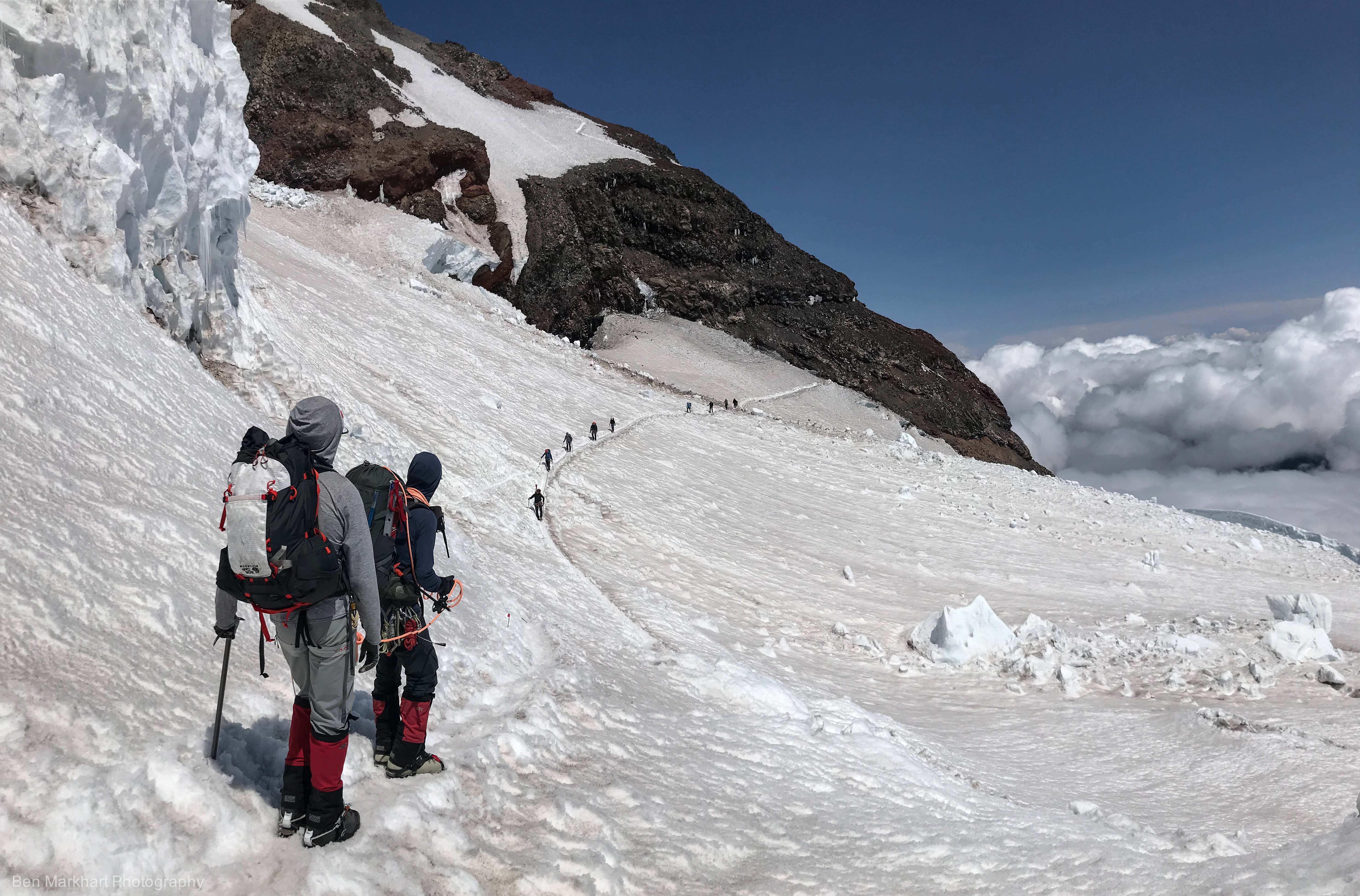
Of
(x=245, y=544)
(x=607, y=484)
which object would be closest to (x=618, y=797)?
(x=245, y=544)

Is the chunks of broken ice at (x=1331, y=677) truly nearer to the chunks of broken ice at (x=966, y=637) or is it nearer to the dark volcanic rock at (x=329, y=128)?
the chunks of broken ice at (x=966, y=637)

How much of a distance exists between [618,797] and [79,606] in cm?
375

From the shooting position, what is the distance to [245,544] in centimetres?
319

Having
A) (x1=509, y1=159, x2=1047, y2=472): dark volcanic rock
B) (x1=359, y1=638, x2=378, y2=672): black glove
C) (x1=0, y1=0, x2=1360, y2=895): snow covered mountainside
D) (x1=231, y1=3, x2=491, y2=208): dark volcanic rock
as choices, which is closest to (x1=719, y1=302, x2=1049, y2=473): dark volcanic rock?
(x1=509, y1=159, x2=1047, y2=472): dark volcanic rock

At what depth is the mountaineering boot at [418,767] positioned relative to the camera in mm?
4527

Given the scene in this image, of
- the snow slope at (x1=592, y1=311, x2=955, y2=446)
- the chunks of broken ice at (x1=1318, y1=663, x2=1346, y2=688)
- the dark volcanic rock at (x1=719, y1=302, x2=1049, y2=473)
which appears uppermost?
the dark volcanic rock at (x1=719, y1=302, x2=1049, y2=473)

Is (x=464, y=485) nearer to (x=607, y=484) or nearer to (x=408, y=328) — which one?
(x=607, y=484)

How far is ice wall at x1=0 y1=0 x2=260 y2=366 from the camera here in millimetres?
10008

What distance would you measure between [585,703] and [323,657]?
3773mm

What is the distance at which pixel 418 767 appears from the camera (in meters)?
4.60

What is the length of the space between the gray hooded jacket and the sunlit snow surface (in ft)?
3.66

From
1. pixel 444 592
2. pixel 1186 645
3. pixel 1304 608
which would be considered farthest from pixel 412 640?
pixel 1304 608

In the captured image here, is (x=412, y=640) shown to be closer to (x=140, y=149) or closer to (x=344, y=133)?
(x=140, y=149)

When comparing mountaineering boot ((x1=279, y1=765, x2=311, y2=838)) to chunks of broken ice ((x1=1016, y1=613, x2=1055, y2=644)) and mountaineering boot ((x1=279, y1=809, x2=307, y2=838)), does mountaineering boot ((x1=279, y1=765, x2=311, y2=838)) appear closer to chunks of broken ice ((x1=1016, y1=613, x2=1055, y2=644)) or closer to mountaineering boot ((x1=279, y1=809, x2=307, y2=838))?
mountaineering boot ((x1=279, y1=809, x2=307, y2=838))
